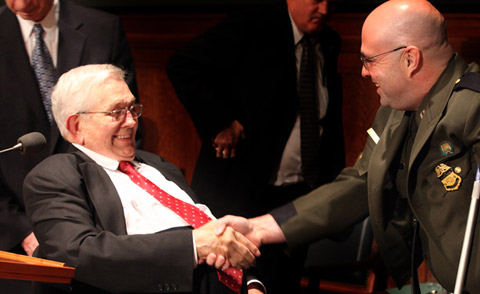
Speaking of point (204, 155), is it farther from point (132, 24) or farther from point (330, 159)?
point (132, 24)

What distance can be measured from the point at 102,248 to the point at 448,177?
45.8 inches

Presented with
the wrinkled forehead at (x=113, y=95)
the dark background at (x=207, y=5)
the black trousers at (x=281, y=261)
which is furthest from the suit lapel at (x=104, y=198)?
the dark background at (x=207, y=5)

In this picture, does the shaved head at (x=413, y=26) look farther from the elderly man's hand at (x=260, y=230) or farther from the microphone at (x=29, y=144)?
the microphone at (x=29, y=144)

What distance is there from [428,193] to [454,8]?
1.83 metres

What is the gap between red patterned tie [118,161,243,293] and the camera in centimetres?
247

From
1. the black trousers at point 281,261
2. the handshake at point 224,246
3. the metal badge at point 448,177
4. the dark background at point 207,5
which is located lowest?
the black trousers at point 281,261

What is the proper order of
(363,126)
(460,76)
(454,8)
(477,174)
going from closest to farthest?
(477,174), (460,76), (454,8), (363,126)

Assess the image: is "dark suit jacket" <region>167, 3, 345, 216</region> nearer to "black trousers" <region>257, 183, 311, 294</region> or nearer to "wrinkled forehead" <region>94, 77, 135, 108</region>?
"black trousers" <region>257, 183, 311, 294</region>

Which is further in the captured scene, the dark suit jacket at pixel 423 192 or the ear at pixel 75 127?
the ear at pixel 75 127

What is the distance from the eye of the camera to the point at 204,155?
362cm

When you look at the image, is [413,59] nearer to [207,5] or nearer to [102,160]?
[102,160]

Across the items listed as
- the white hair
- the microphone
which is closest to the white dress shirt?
the white hair

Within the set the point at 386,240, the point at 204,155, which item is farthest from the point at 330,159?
the point at 386,240

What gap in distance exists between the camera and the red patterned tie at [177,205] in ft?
8.12
